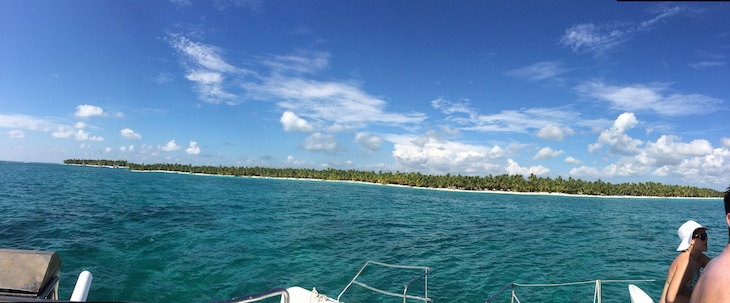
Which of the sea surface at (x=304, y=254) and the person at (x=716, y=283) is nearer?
the person at (x=716, y=283)

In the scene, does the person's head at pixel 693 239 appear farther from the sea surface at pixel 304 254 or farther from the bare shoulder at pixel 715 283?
the sea surface at pixel 304 254

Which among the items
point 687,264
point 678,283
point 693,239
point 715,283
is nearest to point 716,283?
point 715,283

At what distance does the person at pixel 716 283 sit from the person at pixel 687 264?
123 inches

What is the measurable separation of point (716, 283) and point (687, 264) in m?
3.77

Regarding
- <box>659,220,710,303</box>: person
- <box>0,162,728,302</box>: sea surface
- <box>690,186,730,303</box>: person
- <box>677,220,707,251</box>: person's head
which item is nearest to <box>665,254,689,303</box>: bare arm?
<box>659,220,710,303</box>: person

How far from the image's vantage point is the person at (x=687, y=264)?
481 cm

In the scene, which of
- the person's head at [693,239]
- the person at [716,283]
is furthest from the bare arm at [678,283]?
the person at [716,283]

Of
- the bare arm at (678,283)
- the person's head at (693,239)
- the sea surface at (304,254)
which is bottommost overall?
the sea surface at (304,254)

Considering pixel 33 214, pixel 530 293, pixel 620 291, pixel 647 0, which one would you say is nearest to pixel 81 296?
pixel 647 0

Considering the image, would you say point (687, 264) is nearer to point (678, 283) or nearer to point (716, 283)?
point (678, 283)

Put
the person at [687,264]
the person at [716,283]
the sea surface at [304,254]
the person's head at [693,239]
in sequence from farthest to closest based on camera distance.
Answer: the sea surface at [304,254], the person's head at [693,239], the person at [687,264], the person at [716,283]

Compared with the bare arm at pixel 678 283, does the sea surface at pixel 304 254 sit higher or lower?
lower

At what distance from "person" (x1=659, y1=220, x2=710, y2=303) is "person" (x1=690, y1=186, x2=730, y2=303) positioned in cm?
313

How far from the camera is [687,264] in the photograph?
16.6ft
